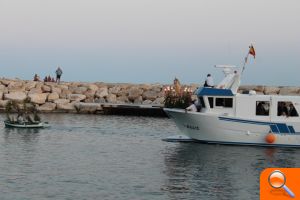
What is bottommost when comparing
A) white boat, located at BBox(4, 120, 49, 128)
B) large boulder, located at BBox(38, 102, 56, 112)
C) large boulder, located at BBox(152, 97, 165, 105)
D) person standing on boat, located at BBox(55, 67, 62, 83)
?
white boat, located at BBox(4, 120, 49, 128)

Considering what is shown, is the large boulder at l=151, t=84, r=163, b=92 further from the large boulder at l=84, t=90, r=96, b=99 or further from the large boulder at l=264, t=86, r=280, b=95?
the large boulder at l=264, t=86, r=280, b=95

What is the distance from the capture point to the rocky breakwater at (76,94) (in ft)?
192

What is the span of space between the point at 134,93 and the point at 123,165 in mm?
41594

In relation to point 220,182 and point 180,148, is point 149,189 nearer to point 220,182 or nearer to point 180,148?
point 220,182

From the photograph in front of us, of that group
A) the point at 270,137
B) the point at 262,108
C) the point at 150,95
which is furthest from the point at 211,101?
the point at 150,95

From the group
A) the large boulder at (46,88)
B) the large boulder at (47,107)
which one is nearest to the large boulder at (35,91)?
the large boulder at (46,88)

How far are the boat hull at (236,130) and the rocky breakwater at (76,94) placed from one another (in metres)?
28.2

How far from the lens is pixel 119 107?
187ft

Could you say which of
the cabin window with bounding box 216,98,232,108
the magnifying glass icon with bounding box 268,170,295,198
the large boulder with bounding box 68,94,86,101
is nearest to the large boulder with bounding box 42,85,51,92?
the large boulder with bounding box 68,94,86,101

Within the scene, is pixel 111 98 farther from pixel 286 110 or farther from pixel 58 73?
pixel 286 110

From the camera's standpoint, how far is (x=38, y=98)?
59.2 meters

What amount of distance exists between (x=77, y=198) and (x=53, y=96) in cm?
4662

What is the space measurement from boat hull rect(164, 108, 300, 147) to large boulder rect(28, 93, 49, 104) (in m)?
31.3

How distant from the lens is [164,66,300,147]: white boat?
29438 millimetres
